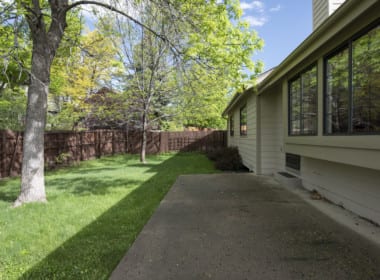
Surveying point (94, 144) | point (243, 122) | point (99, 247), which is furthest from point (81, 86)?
point (99, 247)

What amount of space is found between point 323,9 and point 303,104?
303cm

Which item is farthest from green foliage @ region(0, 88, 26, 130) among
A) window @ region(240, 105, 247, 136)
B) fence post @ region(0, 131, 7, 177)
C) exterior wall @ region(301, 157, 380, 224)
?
exterior wall @ region(301, 157, 380, 224)

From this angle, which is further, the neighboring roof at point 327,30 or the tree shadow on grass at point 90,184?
the tree shadow on grass at point 90,184

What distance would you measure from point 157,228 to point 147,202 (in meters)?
1.45

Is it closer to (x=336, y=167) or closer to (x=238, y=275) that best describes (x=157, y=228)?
(x=238, y=275)

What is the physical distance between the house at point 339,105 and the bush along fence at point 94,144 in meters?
8.89

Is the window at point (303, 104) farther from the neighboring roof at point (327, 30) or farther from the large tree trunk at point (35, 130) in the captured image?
the large tree trunk at point (35, 130)

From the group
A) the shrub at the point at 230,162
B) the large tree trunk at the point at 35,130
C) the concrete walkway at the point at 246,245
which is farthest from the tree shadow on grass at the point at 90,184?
the shrub at the point at 230,162

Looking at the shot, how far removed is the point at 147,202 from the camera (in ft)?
15.8

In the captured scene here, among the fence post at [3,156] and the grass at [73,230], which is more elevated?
the fence post at [3,156]

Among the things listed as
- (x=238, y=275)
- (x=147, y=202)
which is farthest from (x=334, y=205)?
(x=147, y=202)

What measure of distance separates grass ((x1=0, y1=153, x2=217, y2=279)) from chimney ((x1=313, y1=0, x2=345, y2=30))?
19.0 feet

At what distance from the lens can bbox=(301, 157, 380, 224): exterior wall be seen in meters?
3.39

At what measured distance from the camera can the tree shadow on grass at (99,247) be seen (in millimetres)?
2412
